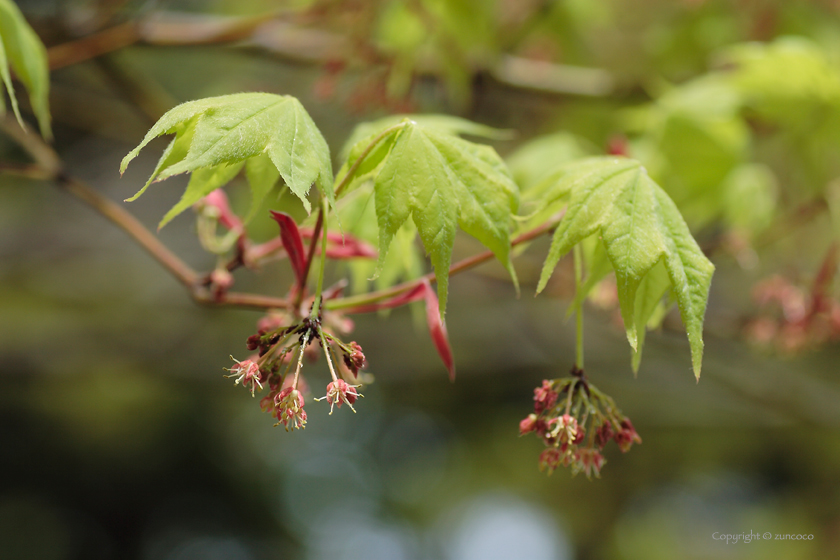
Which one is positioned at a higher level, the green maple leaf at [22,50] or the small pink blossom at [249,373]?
the green maple leaf at [22,50]

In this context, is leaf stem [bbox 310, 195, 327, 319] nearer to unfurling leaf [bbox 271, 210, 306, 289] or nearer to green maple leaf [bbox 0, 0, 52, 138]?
unfurling leaf [bbox 271, 210, 306, 289]

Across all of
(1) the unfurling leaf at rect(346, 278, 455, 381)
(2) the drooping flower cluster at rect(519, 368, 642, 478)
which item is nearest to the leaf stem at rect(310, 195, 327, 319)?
(1) the unfurling leaf at rect(346, 278, 455, 381)

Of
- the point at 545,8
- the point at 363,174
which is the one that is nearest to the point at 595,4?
the point at 545,8

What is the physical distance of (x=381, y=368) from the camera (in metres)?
4.61

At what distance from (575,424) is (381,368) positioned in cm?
382

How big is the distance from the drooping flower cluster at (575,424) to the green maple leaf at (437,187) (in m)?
0.20

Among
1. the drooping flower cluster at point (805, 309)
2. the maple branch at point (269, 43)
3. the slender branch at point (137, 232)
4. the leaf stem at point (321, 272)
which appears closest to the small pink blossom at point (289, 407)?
the leaf stem at point (321, 272)

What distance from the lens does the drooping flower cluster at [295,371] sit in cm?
75

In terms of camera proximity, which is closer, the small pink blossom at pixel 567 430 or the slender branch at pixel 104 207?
the small pink blossom at pixel 567 430

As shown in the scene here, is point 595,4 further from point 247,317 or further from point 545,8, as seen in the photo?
point 247,317

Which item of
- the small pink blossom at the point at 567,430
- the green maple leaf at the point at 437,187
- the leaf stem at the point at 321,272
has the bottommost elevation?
the small pink blossom at the point at 567,430

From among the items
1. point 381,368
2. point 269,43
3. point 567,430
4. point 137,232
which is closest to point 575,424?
point 567,430

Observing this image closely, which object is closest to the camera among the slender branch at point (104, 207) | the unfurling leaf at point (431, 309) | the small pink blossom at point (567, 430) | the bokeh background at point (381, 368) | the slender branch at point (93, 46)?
the small pink blossom at point (567, 430)

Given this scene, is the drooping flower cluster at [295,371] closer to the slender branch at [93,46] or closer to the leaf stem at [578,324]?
the leaf stem at [578,324]
